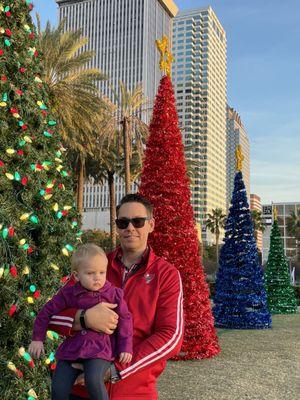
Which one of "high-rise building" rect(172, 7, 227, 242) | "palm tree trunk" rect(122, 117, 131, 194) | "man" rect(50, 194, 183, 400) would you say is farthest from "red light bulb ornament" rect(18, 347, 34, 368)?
"high-rise building" rect(172, 7, 227, 242)

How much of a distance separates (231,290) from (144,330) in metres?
12.7

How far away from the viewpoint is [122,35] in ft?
485

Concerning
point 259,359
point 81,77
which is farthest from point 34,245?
point 81,77

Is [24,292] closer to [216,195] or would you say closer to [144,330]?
[144,330]

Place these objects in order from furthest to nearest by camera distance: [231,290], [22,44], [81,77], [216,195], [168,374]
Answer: [216,195], [81,77], [231,290], [168,374], [22,44]

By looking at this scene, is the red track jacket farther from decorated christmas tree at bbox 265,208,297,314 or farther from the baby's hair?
decorated christmas tree at bbox 265,208,297,314

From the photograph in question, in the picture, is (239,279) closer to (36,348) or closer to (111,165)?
(36,348)

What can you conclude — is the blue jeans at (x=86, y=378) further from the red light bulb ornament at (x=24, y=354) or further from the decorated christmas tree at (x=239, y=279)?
the decorated christmas tree at (x=239, y=279)

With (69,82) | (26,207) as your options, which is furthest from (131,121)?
(26,207)

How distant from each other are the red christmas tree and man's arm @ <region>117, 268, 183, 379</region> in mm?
7427

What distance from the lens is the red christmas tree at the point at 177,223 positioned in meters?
9.67

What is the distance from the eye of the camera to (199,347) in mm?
9539

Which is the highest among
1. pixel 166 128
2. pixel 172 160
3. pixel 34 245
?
pixel 166 128

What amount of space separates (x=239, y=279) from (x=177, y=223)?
5.92 metres
